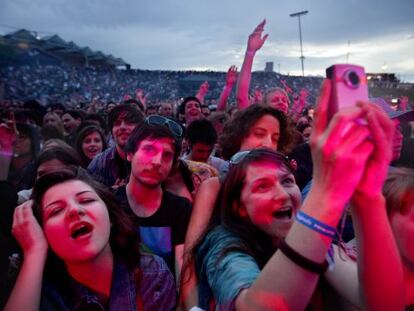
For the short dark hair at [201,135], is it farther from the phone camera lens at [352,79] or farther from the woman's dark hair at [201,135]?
the phone camera lens at [352,79]

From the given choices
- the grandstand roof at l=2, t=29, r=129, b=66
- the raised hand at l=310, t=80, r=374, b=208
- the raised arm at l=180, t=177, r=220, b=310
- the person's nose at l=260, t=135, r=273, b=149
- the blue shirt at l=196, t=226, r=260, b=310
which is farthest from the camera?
the grandstand roof at l=2, t=29, r=129, b=66

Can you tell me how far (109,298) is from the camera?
1.60 m

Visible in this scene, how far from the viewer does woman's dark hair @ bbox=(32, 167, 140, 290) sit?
5.33 feet

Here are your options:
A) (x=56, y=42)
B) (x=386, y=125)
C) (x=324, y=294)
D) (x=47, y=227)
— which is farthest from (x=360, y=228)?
(x=56, y=42)

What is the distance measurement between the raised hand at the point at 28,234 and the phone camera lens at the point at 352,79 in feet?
4.49

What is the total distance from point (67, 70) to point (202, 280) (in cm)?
3750

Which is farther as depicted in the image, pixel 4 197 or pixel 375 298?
pixel 4 197

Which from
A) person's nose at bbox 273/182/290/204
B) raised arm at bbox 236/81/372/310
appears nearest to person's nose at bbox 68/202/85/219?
person's nose at bbox 273/182/290/204

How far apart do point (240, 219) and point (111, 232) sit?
0.71 meters

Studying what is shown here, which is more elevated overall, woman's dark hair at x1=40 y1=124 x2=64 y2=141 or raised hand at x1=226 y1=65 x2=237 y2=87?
raised hand at x1=226 y1=65 x2=237 y2=87

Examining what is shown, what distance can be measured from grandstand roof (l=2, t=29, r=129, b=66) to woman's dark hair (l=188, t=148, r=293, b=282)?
109 feet

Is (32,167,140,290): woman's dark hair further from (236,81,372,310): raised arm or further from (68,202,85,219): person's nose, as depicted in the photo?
(236,81,372,310): raised arm

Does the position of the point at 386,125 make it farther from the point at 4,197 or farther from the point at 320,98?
the point at 4,197

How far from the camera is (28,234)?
1.57m
